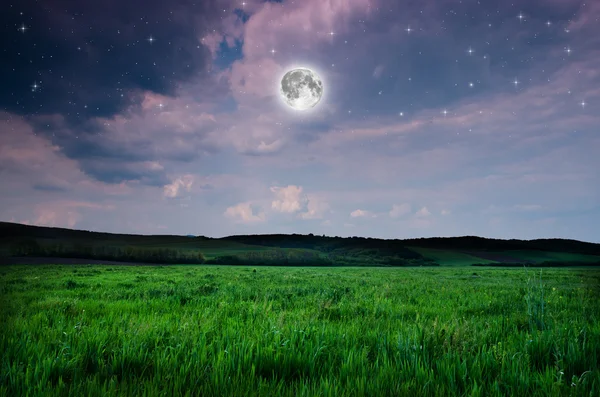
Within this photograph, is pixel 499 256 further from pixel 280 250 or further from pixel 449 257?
pixel 280 250

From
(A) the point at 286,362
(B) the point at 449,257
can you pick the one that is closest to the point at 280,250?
(B) the point at 449,257

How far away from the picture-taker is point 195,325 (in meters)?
5.06

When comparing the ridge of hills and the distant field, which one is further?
the distant field

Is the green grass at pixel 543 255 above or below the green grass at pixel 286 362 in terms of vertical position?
below

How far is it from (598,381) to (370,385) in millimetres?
2189

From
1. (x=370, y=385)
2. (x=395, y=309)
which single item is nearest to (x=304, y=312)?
(x=395, y=309)

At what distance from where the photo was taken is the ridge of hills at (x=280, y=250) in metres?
65.9

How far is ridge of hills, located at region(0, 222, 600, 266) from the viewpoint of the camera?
216ft

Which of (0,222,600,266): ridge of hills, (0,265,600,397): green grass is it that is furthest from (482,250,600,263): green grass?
(0,265,600,397): green grass

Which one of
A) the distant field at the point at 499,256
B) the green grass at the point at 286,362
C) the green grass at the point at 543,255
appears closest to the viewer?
the green grass at the point at 286,362

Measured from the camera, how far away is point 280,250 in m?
87.7

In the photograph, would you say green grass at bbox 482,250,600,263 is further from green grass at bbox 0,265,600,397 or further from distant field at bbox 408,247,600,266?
green grass at bbox 0,265,600,397

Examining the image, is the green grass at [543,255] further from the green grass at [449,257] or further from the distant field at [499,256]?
the green grass at [449,257]

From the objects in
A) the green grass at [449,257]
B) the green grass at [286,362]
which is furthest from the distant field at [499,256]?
the green grass at [286,362]
